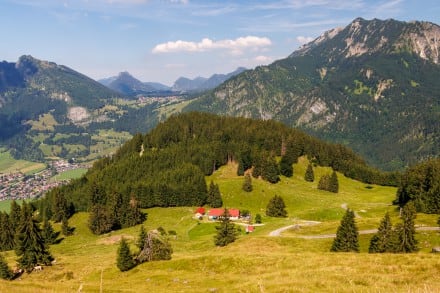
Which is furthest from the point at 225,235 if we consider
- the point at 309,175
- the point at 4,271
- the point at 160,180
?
the point at 309,175

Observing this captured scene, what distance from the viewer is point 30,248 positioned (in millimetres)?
82750

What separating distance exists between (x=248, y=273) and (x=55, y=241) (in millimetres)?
94905

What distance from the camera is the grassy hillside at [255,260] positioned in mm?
40188

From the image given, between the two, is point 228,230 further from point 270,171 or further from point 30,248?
point 270,171

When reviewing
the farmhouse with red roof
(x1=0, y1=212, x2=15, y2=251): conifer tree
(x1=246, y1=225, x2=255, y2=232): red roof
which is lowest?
(x1=0, y1=212, x2=15, y2=251): conifer tree

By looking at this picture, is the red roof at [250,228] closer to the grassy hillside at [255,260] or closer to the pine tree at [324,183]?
the grassy hillside at [255,260]

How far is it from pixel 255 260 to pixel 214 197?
93231 mm

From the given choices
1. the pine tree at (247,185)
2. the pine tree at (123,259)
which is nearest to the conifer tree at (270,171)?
the pine tree at (247,185)

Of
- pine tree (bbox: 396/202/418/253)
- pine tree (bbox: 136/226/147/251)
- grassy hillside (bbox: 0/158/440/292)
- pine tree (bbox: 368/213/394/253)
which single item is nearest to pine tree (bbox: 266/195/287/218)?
grassy hillside (bbox: 0/158/440/292)

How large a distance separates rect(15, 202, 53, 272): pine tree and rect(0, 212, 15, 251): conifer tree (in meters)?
51.3

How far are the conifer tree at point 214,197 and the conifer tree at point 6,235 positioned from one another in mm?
75876

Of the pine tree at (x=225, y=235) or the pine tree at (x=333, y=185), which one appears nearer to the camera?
the pine tree at (x=225, y=235)

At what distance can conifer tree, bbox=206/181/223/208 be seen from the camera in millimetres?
152875

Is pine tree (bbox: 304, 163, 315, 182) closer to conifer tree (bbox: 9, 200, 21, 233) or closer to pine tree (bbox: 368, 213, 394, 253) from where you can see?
pine tree (bbox: 368, 213, 394, 253)
